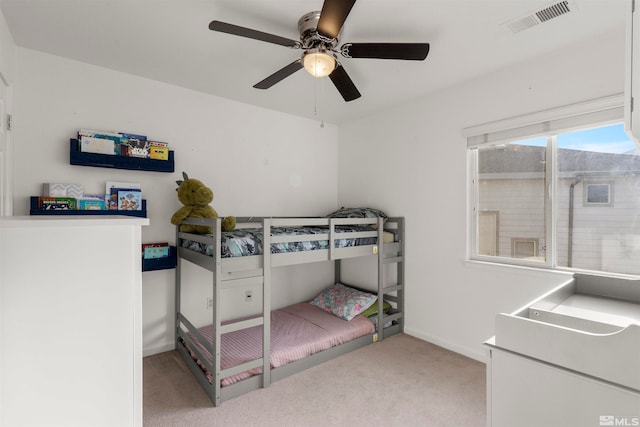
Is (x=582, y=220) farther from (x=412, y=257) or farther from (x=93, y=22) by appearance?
(x=93, y=22)

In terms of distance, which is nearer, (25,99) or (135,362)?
(135,362)

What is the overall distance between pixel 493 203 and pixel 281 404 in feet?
7.41

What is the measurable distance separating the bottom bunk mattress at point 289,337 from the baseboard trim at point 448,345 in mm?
454

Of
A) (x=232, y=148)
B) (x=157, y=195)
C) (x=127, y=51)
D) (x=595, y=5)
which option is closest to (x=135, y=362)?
(x=157, y=195)

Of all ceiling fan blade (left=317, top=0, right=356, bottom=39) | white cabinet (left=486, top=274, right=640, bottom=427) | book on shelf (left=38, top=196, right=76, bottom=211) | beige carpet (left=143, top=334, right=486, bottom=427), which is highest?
ceiling fan blade (left=317, top=0, right=356, bottom=39)

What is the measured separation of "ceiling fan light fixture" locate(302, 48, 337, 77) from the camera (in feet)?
5.54

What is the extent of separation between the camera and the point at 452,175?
2709 millimetres

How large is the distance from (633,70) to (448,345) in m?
2.52

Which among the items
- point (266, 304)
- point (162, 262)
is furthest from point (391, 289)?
point (162, 262)

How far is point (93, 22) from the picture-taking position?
182 cm

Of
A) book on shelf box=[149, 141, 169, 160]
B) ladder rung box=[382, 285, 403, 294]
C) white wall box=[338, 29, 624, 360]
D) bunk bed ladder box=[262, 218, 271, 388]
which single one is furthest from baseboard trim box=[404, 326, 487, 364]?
book on shelf box=[149, 141, 169, 160]

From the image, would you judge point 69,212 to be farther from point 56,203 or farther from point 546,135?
point 546,135

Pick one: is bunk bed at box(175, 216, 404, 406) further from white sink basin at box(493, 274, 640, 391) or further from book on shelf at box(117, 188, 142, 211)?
white sink basin at box(493, 274, 640, 391)

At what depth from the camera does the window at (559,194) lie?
1965 mm
